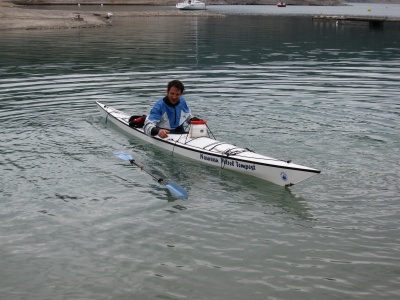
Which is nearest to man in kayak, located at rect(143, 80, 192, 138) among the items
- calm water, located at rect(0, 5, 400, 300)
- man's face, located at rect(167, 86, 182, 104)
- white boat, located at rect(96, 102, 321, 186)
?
man's face, located at rect(167, 86, 182, 104)

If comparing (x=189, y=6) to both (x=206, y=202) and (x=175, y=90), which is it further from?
(x=206, y=202)

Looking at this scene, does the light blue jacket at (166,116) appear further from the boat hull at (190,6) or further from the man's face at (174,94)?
the boat hull at (190,6)

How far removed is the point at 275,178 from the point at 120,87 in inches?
634

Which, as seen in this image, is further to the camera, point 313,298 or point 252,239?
point 252,239

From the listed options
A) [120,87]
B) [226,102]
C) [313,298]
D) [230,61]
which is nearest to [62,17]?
[230,61]

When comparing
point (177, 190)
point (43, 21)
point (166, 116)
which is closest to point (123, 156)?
point (166, 116)

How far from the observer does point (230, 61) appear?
38.5 metres

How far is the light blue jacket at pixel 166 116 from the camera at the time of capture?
16.2 m

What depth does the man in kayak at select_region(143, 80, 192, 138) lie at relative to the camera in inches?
632

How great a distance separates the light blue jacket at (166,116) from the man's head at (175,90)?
8.5 inches

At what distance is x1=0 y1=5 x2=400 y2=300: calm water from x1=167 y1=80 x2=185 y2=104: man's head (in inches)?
66.6

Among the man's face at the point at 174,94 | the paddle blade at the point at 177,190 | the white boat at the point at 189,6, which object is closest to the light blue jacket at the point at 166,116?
the man's face at the point at 174,94

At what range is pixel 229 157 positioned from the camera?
14156mm

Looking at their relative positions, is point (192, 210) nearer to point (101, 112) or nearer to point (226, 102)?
point (101, 112)
